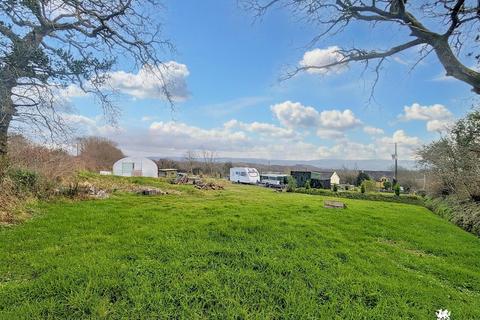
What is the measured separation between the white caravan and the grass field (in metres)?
27.2

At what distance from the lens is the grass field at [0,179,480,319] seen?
7.89ft

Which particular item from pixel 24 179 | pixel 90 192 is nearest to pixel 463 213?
pixel 90 192

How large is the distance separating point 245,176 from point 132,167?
13101 mm

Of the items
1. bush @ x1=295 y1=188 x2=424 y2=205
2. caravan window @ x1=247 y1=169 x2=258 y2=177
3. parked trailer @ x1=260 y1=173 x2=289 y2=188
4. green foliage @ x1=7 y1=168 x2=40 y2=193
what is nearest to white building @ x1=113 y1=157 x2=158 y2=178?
caravan window @ x1=247 y1=169 x2=258 y2=177

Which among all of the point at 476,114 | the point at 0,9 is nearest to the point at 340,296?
the point at 0,9

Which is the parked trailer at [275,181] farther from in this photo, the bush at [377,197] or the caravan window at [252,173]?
the bush at [377,197]

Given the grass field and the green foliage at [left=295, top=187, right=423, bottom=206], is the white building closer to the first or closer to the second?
the green foliage at [left=295, top=187, right=423, bottom=206]

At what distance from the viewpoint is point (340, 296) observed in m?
2.73

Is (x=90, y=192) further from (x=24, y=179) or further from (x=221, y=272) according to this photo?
(x=221, y=272)

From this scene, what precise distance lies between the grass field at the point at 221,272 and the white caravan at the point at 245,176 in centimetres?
2723

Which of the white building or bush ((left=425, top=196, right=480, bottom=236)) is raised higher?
the white building

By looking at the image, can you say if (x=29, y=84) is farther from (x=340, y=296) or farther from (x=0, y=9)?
(x=340, y=296)

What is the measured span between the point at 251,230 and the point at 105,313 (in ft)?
9.71

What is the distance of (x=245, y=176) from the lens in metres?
33.1
